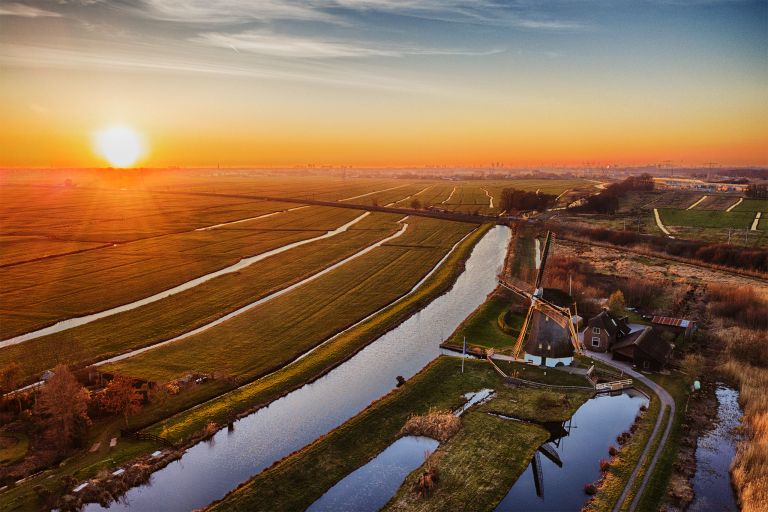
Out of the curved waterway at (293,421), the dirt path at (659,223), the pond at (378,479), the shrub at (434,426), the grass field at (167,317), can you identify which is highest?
the dirt path at (659,223)

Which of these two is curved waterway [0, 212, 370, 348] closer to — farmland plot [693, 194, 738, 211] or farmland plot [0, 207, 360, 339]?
farmland plot [0, 207, 360, 339]

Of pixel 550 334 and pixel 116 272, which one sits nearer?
pixel 550 334

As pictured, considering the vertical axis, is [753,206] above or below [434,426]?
above

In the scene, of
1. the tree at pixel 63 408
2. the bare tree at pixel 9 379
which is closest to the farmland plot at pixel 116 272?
the bare tree at pixel 9 379

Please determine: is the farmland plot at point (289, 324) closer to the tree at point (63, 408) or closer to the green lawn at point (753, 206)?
the tree at point (63, 408)

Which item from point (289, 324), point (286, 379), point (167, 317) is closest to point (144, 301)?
point (167, 317)

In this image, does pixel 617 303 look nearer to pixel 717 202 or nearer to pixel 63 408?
pixel 63 408

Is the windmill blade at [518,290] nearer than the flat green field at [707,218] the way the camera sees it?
Yes
